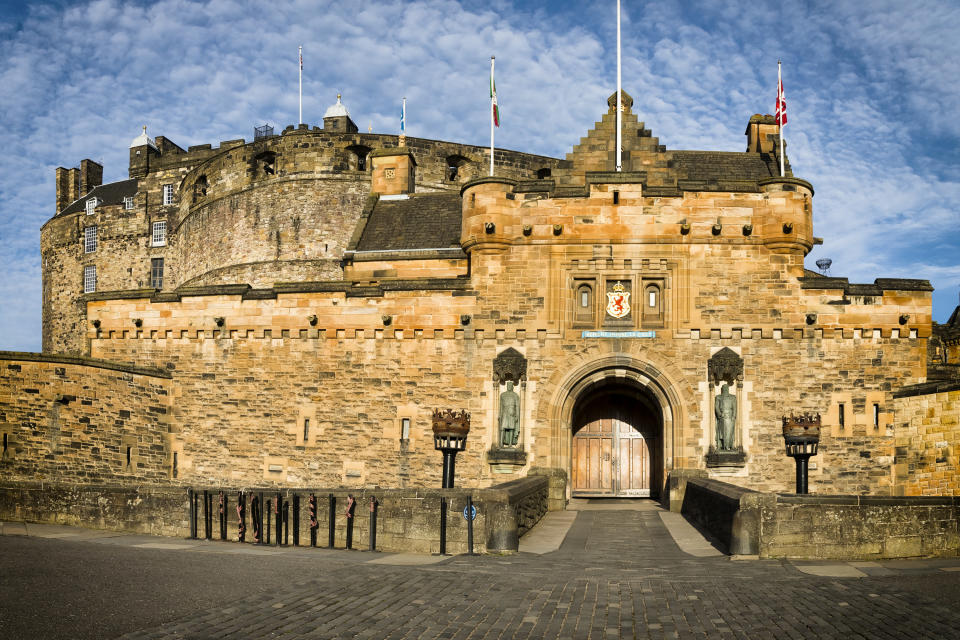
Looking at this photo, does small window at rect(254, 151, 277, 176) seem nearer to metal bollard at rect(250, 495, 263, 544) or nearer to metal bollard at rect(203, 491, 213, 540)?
metal bollard at rect(203, 491, 213, 540)

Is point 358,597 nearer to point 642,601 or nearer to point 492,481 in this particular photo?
point 642,601

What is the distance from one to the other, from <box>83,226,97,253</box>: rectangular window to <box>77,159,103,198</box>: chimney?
22.4ft

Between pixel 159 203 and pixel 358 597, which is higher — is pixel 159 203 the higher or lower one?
the higher one

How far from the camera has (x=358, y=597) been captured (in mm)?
10055

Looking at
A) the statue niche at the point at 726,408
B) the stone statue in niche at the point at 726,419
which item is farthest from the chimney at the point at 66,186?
the stone statue in niche at the point at 726,419

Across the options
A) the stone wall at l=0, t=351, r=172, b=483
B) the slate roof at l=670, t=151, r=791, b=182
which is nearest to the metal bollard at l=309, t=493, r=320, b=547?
the stone wall at l=0, t=351, r=172, b=483

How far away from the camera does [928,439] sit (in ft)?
72.5

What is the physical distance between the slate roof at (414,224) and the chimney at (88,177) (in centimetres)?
4341

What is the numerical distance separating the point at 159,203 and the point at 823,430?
4728 centimetres

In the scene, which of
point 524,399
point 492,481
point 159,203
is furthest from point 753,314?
point 159,203

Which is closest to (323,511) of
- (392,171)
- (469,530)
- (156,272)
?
(469,530)

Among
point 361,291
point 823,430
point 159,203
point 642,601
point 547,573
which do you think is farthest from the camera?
point 159,203

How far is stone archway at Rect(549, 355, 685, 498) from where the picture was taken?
23266 millimetres

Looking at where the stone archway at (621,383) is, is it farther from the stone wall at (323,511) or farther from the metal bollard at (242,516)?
the metal bollard at (242,516)
